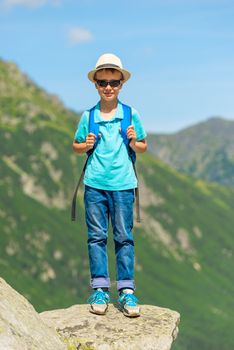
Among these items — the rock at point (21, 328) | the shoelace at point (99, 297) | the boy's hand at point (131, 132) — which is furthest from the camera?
the shoelace at point (99, 297)

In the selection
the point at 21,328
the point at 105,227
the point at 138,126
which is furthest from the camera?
the point at 105,227

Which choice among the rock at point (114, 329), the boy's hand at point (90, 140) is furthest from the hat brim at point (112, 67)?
the rock at point (114, 329)

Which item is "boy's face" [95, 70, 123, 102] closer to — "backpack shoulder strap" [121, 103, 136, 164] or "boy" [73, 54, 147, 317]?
"boy" [73, 54, 147, 317]

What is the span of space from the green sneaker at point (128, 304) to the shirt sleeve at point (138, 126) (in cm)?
414

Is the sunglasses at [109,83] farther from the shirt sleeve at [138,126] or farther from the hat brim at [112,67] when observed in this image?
the shirt sleeve at [138,126]

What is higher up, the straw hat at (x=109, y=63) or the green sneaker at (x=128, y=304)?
the straw hat at (x=109, y=63)

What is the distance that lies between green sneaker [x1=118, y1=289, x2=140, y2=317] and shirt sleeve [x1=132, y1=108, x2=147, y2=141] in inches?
163

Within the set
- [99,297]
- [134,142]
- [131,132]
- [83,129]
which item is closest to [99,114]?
[83,129]

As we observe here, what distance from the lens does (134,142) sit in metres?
15.4

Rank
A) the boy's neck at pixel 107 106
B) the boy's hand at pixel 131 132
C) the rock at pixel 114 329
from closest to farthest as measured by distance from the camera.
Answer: the rock at pixel 114 329 < the boy's hand at pixel 131 132 < the boy's neck at pixel 107 106

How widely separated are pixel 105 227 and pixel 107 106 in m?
3.22

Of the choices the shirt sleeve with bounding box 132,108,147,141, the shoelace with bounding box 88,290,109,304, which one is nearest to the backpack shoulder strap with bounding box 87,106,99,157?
the shirt sleeve with bounding box 132,108,147,141

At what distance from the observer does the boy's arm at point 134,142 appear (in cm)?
1527

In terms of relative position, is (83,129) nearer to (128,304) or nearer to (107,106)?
(107,106)
